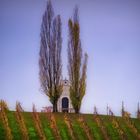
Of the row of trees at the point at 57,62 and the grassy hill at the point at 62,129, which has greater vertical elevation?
the row of trees at the point at 57,62

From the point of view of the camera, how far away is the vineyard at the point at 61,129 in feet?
53.8

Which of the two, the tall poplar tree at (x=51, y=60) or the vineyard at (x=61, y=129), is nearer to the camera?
the vineyard at (x=61, y=129)

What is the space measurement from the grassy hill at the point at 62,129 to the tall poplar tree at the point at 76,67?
5.47m

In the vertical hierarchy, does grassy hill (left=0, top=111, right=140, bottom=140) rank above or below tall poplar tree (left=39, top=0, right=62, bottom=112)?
below

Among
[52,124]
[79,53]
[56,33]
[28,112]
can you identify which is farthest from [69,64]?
[52,124]

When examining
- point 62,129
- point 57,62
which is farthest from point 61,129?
point 57,62

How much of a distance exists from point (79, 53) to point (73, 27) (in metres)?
2.51

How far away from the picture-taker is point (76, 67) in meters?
26.4

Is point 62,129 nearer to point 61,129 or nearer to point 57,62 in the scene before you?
point 61,129

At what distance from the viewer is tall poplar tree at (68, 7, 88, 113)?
25.9m

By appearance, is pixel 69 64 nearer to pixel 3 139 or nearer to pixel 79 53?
pixel 79 53

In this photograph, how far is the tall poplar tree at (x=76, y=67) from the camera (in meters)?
25.9

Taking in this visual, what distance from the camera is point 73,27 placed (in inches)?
1080

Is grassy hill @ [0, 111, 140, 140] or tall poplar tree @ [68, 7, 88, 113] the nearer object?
grassy hill @ [0, 111, 140, 140]
